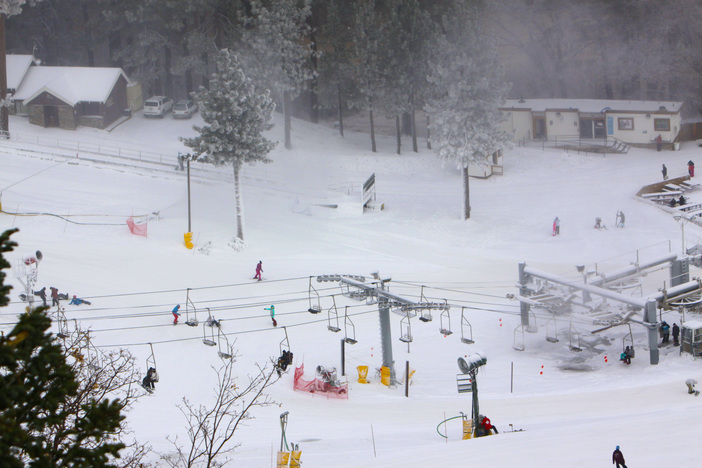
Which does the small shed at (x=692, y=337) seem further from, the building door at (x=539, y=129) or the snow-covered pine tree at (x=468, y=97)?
the building door at (x=539, y=129)

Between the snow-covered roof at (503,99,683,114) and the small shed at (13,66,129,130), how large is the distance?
2958 cm

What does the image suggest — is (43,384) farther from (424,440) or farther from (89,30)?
(89,30)

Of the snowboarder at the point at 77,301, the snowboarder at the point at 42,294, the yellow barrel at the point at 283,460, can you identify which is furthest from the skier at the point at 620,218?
the snowboarder at the point at 42,294

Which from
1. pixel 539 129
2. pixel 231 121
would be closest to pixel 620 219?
pixel 539 129

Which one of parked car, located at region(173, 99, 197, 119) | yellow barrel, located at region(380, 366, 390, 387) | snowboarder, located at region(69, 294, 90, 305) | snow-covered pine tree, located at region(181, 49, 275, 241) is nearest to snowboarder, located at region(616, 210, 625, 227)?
snow-covered pine tree, located at region(181, 49, 275, 241)

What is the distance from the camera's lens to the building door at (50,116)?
2357 inches

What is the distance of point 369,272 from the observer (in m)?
42.9

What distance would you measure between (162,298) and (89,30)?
3987cm

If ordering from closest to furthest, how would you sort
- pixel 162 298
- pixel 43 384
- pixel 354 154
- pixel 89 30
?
1. pixel 43 384
2. pixel 162 298
3. pixel 354 154
4. pixel 89 30

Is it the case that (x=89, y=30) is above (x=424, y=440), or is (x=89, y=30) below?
above

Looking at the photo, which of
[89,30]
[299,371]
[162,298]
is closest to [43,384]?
[299,371]

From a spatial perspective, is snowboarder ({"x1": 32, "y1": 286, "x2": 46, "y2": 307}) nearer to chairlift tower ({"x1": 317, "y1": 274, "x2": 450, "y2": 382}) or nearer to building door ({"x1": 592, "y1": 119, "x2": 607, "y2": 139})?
chairlift tower ({"x1": 317, "y1": 274, "x2": 450, "y2": 382})

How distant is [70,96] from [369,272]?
28.7 meters

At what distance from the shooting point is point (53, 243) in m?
43.1
